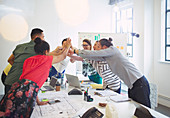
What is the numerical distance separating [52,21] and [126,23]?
2611mm

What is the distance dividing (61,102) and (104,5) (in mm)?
5095

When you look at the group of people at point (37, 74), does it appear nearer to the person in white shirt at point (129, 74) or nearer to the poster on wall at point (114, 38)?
the person in white shirt at point (129, 74)

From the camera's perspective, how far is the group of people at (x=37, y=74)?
4.44 ft

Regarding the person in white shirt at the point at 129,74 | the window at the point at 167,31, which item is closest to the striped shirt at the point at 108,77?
the person in white shirt at the point at 129,74

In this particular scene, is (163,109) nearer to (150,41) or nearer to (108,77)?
(150,41)

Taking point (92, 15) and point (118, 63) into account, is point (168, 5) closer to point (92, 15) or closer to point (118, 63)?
point (92, 15)

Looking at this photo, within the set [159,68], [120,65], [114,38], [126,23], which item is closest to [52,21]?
[114,38]

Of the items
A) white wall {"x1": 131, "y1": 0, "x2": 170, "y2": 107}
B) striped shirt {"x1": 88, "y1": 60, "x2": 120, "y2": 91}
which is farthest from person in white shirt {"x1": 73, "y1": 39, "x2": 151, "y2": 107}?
white wall {"x1": 131, "y1": 0, "x2": 170, "y2": 107}

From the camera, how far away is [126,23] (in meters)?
5.79

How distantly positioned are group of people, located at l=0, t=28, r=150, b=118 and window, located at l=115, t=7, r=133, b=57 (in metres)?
3.26

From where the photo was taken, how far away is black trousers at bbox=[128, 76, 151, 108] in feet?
6.53

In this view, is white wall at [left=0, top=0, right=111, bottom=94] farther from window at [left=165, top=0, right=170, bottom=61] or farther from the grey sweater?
the grey sweater

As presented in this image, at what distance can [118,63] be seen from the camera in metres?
2.17

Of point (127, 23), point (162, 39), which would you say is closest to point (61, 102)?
point (162, 39)
